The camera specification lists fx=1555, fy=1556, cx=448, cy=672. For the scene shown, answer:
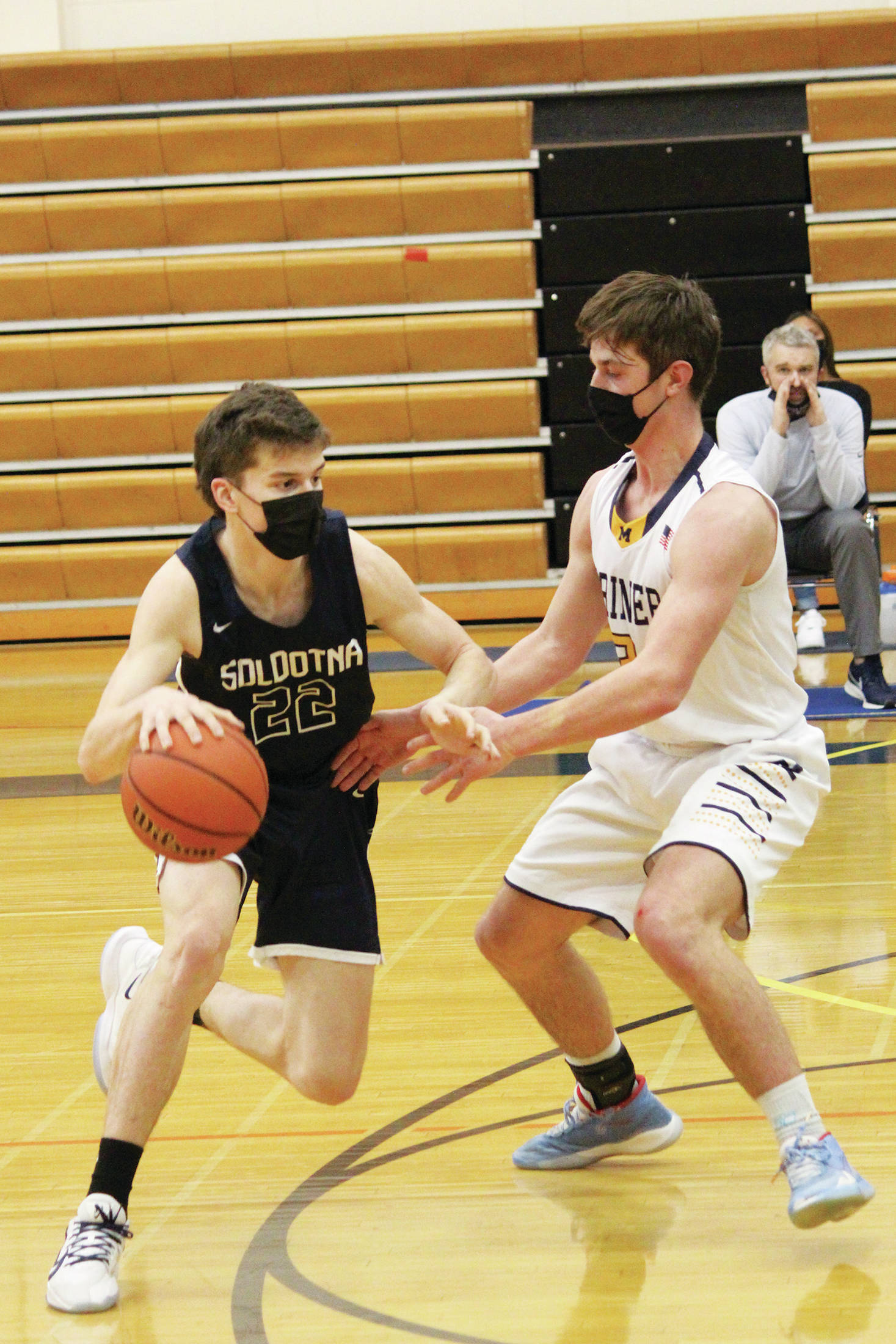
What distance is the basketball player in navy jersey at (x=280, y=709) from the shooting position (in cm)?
244

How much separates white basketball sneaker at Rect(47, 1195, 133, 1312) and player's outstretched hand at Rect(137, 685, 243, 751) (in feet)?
2.21

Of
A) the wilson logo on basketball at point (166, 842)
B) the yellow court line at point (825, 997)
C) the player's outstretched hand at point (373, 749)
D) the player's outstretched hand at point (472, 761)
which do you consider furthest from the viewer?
the yellow court line at point (825, 997)

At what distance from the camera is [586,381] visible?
30.2 ft

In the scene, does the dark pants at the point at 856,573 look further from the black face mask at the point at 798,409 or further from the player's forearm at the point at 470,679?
the player's forearm at the point at 470,679

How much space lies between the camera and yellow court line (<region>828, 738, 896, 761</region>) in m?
5.62

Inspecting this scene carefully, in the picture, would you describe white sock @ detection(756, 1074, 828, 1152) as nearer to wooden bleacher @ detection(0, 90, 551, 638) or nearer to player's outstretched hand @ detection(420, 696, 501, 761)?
player's outstretched hand @ detection(420, 696, 501, 761)

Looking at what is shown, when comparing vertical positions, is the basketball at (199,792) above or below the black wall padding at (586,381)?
below

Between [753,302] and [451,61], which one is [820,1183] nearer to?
[753,302]

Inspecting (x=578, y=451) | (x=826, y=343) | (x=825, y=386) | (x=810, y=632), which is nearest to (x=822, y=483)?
(x=825, y=386)

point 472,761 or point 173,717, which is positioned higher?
point 173,717

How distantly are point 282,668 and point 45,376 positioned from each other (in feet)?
24.4

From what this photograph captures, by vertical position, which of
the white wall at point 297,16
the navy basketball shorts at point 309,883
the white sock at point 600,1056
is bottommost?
the white sock at point 600,1056

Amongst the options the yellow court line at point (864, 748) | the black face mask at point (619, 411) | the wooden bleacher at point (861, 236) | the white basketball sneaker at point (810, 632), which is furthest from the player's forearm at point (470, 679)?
the wooden bleacher at point (861, 236)

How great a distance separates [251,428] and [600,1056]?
121 centimetres
